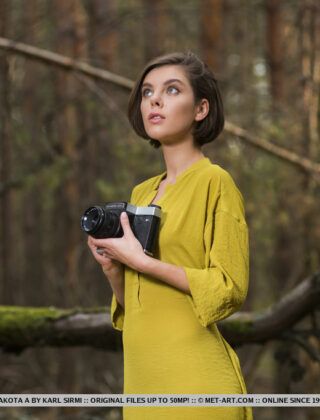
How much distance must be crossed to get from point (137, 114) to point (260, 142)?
3729 mm

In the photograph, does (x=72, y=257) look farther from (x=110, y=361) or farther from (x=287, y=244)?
(x=287, y=244)

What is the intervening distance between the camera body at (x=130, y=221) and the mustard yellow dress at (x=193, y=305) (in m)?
0.05

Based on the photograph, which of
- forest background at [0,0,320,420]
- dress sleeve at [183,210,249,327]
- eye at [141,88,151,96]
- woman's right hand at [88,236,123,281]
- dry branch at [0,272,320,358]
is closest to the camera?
dress sleeve at [183,210,249,327]

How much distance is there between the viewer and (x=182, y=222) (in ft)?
6.47

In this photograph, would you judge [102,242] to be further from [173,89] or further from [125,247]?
[173,89]

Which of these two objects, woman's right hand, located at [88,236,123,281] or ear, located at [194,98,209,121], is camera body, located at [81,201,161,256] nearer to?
woman's right hand, located at [88,236,123,281]

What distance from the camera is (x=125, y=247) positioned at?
1.96 metres

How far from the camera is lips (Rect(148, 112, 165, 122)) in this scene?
2109 mm

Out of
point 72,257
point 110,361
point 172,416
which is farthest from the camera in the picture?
point 110,361

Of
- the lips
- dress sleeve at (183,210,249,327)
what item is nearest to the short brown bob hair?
the lips

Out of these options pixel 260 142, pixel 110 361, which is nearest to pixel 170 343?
pixel 260 142

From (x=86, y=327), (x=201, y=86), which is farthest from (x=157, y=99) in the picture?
(x=86, y=327)

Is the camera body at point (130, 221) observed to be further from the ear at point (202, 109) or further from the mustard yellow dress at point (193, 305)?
the ear at point (202, 109)

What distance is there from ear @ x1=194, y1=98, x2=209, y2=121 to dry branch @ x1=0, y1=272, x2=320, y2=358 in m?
1.77
